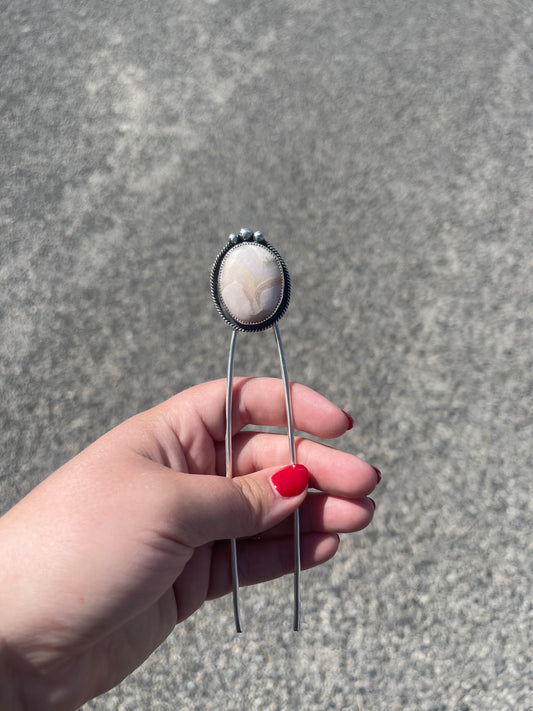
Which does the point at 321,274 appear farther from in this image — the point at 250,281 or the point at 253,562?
the point at 253,562

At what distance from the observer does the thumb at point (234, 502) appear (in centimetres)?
151

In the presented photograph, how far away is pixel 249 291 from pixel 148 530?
68 centimetres

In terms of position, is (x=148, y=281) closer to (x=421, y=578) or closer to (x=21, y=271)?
(x=21, y=271)

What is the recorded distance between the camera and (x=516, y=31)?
3.16 m

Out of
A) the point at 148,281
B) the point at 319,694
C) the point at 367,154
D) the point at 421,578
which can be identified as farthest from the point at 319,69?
the point at 319,694

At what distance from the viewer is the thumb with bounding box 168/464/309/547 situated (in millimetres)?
1507

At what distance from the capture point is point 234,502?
5.16ft

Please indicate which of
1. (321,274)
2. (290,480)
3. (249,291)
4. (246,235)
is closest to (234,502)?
(290,480)

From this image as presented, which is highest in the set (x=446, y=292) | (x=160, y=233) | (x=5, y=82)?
(x=5, y=82)

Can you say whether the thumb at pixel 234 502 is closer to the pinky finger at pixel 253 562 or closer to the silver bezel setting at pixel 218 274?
the pinky finger at pixel 253 562

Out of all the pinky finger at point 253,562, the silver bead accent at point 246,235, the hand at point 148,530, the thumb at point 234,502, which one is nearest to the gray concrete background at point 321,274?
the pinky finger at point 253,562

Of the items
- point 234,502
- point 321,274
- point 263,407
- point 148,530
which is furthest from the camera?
point 321,274

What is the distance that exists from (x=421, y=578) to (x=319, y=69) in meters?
2.42

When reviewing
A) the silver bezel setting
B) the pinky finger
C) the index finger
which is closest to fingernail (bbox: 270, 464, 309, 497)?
the index finger
